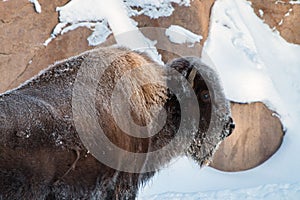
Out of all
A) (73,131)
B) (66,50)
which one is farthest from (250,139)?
(73,131)

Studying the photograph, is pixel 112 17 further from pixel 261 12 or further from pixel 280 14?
pixel 280 14

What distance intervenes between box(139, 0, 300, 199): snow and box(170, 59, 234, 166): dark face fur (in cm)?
215

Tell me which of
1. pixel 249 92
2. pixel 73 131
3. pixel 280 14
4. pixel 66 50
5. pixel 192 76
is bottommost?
pixel 249 92

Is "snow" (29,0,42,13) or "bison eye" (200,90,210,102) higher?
"bison eye" (200,90,210,102)

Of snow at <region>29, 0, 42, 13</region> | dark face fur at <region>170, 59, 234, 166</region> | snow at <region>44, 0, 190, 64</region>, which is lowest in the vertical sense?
snow at <region>44, 0, 190, 64</region>

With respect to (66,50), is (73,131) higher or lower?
higher

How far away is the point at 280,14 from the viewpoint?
26.2 ft

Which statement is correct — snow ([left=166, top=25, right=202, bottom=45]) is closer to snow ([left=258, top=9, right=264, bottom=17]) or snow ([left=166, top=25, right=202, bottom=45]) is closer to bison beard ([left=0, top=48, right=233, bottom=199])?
snow ([left=258, top=9, right=264, bottom=17])

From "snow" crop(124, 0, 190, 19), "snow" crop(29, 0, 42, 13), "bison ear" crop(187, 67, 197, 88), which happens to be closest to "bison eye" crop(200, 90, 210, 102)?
"bison ear" crop(187, 67, 197, 88)

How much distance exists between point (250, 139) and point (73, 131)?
433cm

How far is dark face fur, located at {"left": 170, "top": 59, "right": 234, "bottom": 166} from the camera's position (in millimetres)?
3945

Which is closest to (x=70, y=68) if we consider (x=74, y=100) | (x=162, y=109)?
(x=74, y=100)

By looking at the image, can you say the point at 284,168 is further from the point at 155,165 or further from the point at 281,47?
the point at 155,165

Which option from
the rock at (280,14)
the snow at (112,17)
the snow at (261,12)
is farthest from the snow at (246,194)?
the snow at (261,12)
